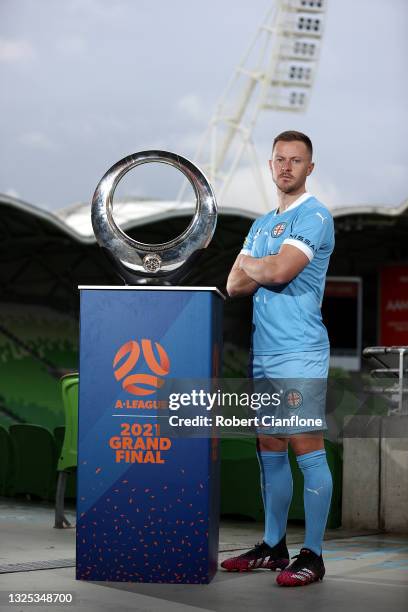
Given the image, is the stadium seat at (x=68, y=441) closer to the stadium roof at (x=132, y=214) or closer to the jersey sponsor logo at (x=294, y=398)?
the jersey sponsor logo at (x=294, y=398)

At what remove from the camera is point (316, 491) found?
4.37 meters

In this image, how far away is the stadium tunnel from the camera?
25.5 metres

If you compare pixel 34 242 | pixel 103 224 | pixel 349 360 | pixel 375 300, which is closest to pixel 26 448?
pixel 103 224

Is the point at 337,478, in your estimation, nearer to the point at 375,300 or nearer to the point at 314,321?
the point at 314,321

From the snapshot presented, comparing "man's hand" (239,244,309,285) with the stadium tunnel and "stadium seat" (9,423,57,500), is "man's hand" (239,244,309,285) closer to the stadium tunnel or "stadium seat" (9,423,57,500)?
"stadium seat" (9,423,57,500)

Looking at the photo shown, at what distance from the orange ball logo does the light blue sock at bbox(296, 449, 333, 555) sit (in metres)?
0.74

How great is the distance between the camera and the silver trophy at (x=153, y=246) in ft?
14.2

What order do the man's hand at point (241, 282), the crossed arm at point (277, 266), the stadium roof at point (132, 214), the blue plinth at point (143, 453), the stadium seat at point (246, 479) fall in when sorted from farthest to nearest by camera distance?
the stadium roof at point (132, 214)
the stadium seat at point (246, 479)
the man's hand at point (241, 282)
the crossed arm at point (277, 266)
the blue plinth at point (143, 453)

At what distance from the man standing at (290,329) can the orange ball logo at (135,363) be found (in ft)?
1.68

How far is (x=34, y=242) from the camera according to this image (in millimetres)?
27141

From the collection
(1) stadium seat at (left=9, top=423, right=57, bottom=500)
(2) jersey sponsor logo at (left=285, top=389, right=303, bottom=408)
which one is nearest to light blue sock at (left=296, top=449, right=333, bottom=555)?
(2) jersey sponsor logo at (left=285, top=389, right=303, bottom=408)

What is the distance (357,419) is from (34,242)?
20837 millimetres

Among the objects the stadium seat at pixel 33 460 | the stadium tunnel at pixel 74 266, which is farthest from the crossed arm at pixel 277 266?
the stadium tunnel at pixel 74 266

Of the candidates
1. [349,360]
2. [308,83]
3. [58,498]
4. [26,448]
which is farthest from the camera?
[308,83]
